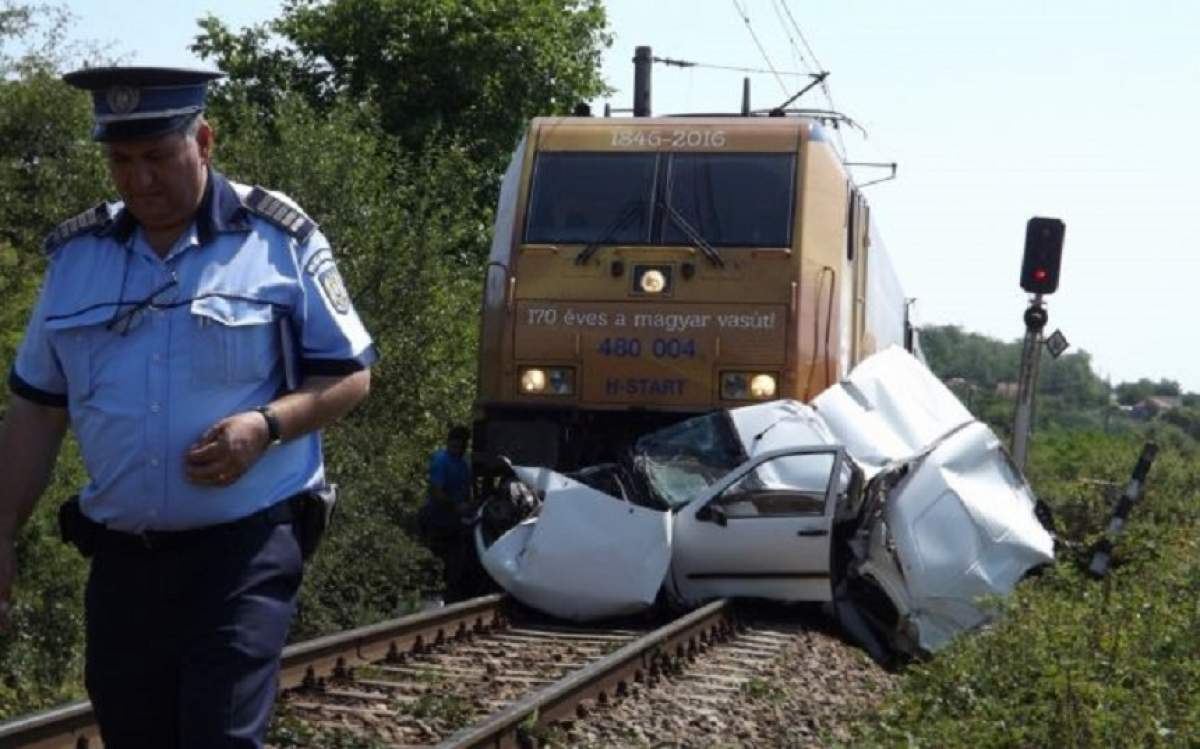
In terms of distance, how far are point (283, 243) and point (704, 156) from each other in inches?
466

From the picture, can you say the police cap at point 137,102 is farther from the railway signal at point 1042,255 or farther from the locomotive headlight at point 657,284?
the railway signal at point 1042,255

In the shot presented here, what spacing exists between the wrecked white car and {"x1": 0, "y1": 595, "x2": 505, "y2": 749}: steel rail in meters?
0.69

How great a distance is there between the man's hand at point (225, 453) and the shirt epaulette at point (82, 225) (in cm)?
61

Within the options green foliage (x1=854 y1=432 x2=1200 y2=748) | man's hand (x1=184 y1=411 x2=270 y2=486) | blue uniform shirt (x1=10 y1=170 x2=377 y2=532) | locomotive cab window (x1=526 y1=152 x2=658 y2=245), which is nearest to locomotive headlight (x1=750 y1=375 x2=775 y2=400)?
locomotive cab window (x1=526 y1=152 x2=658 y2=245)

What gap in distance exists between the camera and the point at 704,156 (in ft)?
53.6

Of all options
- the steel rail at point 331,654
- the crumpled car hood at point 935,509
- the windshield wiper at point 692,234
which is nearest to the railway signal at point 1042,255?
the crumpled car hood at point 935,509

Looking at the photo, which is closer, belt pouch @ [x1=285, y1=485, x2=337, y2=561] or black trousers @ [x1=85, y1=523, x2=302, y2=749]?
black trousers @ [x1=85, y1=523, x2=302, y2=749]

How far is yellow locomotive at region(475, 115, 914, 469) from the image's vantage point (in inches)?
626

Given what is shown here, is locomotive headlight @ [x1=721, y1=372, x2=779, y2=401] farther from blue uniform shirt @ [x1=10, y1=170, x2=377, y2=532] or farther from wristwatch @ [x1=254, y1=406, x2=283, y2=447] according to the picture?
wristwatch @ [x1=254, y1=406, x2=283, y2=447]

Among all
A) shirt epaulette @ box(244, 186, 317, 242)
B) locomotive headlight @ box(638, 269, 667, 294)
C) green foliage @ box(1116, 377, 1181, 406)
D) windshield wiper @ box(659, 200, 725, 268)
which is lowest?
green foliage @ box(1116, 377, 1181, 406)

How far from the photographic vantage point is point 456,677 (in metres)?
11.2

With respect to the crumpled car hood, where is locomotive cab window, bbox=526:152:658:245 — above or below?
above

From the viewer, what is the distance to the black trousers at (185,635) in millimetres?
4406

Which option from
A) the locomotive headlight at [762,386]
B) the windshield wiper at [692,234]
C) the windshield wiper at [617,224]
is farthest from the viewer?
the windshield wiper at [617,224]
